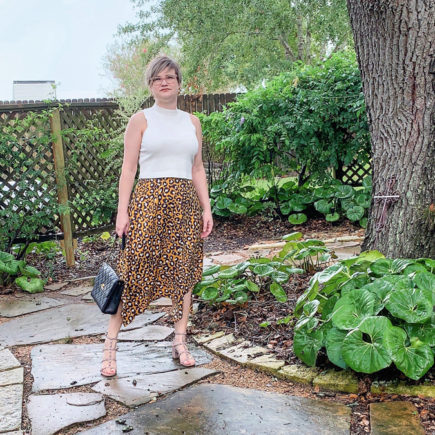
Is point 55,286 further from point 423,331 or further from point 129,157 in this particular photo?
point 423,331

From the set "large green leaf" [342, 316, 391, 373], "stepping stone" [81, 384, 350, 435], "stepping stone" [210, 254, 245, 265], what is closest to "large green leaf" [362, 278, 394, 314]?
"large green leaf" [342, 316, 391, 373]

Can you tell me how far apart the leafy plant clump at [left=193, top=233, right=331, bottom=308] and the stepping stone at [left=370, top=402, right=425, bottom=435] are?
1205 mm

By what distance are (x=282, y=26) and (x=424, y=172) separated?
14.3 metres

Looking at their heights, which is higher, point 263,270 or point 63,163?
point 63,163

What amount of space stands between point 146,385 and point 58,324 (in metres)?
1.37

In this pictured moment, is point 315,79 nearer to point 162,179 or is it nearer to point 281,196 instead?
point 281,196

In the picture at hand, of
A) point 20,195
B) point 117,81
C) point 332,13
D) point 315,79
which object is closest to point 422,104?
point 20,195

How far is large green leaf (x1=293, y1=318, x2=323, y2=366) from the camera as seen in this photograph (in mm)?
2679

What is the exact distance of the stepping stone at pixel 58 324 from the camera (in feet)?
11.8

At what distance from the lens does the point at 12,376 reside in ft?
9.47

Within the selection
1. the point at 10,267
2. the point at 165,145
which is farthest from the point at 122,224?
the point at 10,267

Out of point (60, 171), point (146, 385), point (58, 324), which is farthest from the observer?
point (60, 171)

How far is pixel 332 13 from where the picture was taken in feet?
51.3

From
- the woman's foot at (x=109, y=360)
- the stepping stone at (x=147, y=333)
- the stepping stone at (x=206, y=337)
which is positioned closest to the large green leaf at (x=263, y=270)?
the stepping stone at (x=206, y=337)
